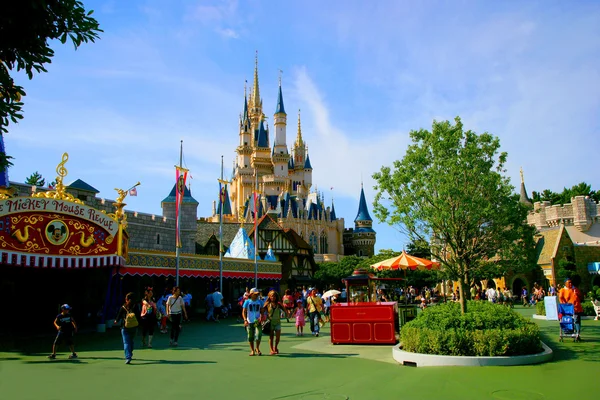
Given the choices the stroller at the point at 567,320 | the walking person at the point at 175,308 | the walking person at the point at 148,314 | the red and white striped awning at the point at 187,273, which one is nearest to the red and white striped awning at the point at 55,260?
the red and white striped awning at the point at 187,273

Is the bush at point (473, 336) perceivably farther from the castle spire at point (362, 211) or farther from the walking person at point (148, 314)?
the castle spire at point (362, 211)

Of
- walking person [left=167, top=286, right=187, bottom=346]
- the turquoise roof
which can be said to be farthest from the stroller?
the turquoise roof

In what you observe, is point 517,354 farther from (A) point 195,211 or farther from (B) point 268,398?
(A) point 195,211

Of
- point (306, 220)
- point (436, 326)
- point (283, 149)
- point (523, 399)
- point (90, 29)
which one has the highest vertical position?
point (283, 149)

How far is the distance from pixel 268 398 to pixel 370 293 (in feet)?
24.4

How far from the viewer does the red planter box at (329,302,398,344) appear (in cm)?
1172

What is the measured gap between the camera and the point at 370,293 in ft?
44.3

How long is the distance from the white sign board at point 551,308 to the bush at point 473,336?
7.72m

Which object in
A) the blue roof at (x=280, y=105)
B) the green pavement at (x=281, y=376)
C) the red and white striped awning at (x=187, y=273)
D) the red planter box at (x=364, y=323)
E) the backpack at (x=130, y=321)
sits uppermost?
the blue roof at (x=280, y=105)

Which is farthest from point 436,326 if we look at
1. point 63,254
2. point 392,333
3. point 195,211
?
point 195,211

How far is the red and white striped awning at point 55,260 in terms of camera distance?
12641 millimetres

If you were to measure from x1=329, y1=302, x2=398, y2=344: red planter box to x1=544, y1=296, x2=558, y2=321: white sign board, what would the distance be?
760cm

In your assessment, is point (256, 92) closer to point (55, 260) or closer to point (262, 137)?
Answer: point (262, 137)

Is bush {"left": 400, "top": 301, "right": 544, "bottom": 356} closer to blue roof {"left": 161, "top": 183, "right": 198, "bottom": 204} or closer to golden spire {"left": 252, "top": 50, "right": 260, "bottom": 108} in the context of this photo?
blue roof {"left": 161, "top": 183, "right": 198, "bottom": 204}
